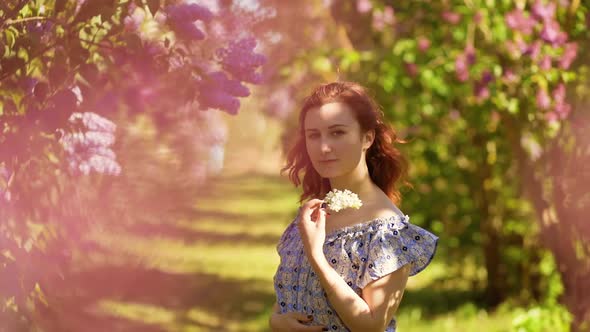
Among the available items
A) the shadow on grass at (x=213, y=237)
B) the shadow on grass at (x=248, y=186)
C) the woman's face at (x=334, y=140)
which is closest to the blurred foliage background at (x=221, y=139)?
the woman's face at (x=334, y=140)

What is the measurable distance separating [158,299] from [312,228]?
5.01 metres

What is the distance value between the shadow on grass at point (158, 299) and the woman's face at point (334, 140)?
2.13 m

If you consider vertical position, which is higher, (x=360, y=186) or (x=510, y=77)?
(x=510, y=77)

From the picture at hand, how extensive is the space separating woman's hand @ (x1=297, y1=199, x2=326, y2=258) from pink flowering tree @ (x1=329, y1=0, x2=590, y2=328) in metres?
2.04

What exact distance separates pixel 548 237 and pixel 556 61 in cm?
81

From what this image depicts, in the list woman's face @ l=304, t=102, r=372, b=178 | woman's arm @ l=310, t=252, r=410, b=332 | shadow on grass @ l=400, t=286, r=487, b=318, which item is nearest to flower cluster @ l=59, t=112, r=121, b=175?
woman's face @ l=304, t=102, r=372, b=178

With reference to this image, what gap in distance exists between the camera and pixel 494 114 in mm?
4719

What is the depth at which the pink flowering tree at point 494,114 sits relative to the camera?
383 cm

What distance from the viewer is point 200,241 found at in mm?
9688

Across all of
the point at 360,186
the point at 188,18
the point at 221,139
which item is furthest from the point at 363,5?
the point at 360,186

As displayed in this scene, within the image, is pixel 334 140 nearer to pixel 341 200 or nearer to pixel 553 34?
pixel 341 200

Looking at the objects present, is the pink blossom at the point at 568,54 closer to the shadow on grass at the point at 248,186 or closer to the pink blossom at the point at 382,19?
the pink blossom at the point at 382,19

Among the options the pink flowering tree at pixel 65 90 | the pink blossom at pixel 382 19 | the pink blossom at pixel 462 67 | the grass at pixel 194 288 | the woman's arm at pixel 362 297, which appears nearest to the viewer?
the woman's arm at pixel 362 297

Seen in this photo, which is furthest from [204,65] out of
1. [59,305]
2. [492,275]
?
[492,275]
